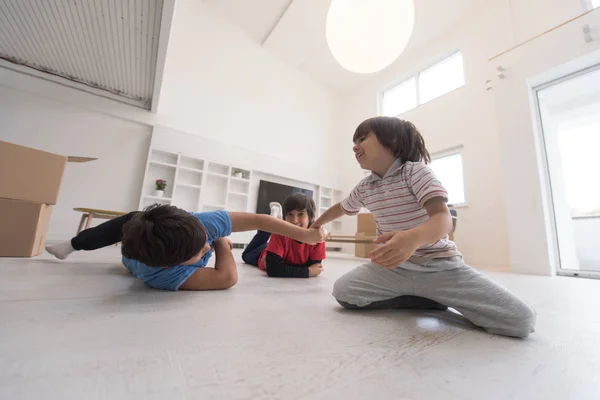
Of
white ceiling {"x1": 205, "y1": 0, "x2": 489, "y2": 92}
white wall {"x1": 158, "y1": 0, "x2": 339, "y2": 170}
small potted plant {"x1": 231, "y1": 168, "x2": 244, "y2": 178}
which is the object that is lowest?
small potted plant {"x1": 231, "y1": 168, "x2": 244, "y2": 178}

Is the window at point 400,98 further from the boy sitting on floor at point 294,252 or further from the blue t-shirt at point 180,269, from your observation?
the blue t-shirt at point 180,269

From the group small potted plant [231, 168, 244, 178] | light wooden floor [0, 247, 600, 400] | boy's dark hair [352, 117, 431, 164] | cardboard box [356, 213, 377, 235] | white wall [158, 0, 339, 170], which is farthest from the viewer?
small potted plant [231, 168, 244, 178]

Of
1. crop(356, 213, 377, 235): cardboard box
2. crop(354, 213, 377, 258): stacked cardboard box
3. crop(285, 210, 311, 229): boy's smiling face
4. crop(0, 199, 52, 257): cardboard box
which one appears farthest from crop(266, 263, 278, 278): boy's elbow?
crop(356, 213, 377, 235): cardboard box

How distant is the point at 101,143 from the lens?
2539 mm

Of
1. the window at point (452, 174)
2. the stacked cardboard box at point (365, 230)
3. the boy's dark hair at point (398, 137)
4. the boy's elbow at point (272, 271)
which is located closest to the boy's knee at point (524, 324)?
the boy's dark hair at point (398, 137)

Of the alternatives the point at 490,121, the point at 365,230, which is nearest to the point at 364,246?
the point at 365,230

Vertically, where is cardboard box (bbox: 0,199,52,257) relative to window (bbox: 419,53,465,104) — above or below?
below

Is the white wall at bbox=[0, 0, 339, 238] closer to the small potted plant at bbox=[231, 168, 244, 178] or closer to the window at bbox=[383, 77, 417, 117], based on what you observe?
the small potted plant at bbox=[231, 168, 244, 178]

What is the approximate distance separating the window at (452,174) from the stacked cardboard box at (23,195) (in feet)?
11.6

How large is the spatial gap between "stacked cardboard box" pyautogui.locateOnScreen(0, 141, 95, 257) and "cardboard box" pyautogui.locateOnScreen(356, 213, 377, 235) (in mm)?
2701

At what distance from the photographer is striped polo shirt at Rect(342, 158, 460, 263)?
1.87 feet

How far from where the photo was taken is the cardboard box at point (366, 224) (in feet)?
9.47

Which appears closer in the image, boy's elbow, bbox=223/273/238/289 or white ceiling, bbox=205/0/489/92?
boy's elbow, bbox=223/273/238/289

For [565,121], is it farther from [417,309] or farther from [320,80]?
[320,80]
